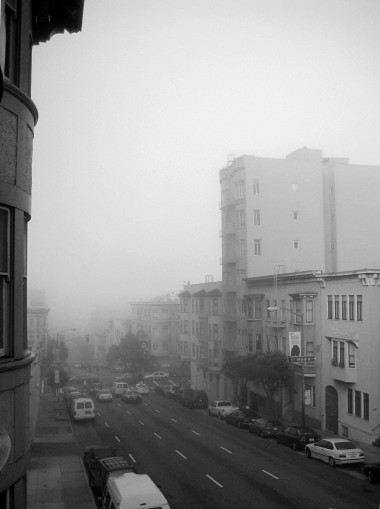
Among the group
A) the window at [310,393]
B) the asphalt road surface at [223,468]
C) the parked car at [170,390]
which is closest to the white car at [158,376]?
the parked car at [170,390]

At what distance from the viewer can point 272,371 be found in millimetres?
47188

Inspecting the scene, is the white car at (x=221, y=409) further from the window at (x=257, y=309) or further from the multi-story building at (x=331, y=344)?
the window at (x=257, y=309)

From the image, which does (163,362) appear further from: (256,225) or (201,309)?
(256,225)

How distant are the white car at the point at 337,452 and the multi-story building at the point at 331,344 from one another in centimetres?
718

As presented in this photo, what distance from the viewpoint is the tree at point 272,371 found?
155ft

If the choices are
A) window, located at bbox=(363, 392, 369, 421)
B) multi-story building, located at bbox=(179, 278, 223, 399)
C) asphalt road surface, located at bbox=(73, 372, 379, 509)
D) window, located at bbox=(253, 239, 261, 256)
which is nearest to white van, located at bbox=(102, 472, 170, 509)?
asphalt road surface, located at bbox=(73, 372, 379, 509)

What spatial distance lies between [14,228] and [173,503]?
18.6m

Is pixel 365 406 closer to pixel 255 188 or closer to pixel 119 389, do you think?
pixel 255 188

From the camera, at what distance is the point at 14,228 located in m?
7.36

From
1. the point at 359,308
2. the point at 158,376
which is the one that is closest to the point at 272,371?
the point at 359,308

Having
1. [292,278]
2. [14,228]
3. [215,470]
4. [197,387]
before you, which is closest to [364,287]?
[292,278]

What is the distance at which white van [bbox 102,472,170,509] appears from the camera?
16.8 meters

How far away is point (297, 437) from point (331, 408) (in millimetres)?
9254

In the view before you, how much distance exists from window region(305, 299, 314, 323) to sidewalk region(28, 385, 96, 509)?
2039 centimetres
